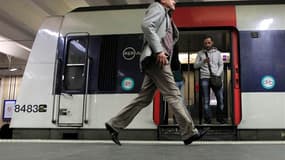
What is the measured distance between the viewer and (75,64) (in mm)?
5055

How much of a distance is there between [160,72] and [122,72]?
6.22 feet

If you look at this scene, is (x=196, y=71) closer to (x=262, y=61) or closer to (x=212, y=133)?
(x=262, y=61)

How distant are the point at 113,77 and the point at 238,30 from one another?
6.51ft

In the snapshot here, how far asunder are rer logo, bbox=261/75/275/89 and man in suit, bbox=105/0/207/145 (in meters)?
1.86

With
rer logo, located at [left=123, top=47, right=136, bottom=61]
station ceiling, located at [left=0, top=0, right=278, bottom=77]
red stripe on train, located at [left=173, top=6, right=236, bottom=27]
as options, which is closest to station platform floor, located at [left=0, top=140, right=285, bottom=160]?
rer logo, located at [left=123, top=47, right=136, bottom=61]

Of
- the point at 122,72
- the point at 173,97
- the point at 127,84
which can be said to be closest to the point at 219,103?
the point at 127,84

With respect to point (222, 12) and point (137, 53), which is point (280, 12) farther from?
point (137, 53)

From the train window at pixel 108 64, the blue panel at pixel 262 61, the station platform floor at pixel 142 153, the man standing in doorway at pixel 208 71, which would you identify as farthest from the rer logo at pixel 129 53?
the station platform floor at pixel 142 153

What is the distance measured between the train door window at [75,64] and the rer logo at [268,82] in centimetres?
264

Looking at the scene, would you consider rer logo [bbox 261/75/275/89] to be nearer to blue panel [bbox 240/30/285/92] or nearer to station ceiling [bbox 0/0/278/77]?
blue panel [bbox 240/30/285/92]

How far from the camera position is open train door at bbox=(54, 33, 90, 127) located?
4836 mm

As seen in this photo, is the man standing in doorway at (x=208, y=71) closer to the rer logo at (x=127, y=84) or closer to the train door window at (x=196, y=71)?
the train door window at (x=196, y=71)

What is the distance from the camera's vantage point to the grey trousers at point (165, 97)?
3.01m

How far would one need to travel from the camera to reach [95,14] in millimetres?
5172
